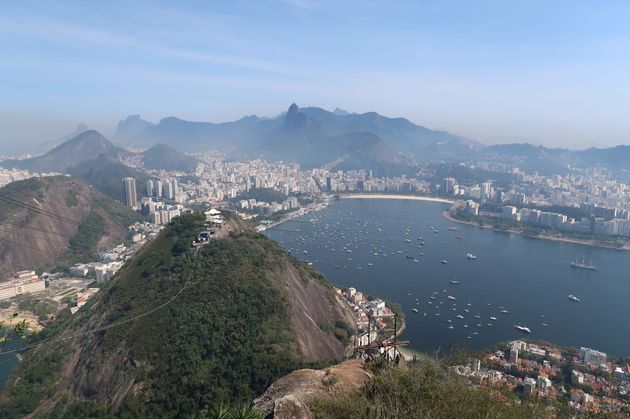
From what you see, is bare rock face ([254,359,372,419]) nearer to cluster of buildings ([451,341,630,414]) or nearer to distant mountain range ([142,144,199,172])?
cluster of buildings ([451,341,630,414])

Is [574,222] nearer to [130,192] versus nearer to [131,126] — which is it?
[130,192]

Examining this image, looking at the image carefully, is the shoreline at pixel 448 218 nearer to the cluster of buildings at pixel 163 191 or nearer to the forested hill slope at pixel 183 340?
the cluster of buildings at pixel 163 191

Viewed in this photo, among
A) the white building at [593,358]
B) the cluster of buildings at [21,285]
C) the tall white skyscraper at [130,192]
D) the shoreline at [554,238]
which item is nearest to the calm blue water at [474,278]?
the shoreline at [554,238]

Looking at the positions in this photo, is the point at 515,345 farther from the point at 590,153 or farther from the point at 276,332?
the point at 590,153

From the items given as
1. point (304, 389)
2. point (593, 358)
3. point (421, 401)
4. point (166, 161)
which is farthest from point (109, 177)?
point (421, 401)

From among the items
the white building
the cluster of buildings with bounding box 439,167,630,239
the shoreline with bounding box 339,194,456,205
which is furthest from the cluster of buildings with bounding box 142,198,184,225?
the white building
